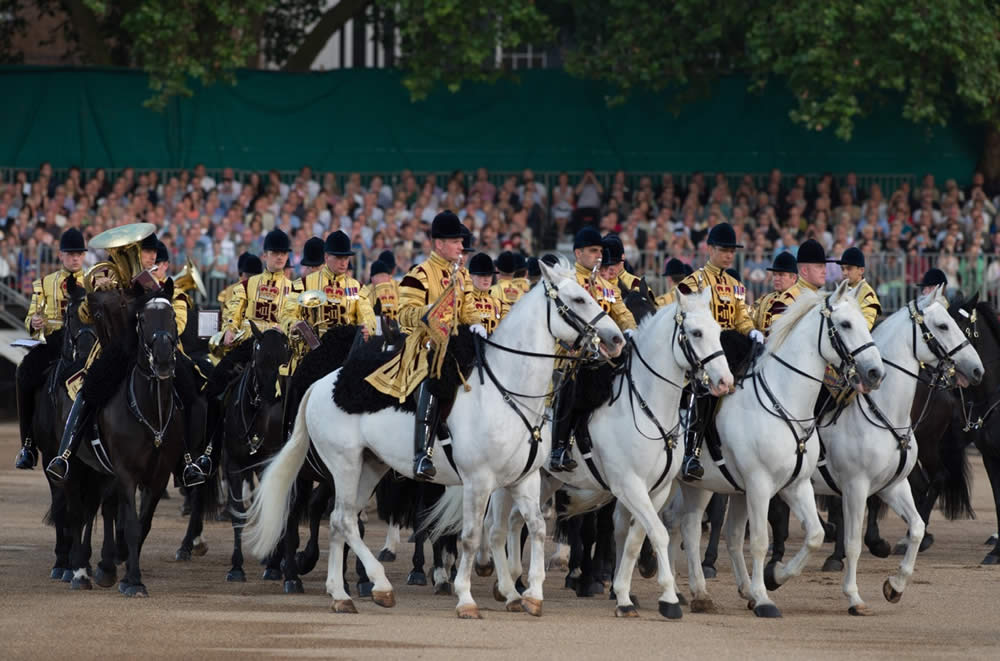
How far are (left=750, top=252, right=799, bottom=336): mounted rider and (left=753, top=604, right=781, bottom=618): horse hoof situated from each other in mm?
2704

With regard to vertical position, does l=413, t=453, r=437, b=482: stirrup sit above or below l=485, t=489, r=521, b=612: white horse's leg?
above

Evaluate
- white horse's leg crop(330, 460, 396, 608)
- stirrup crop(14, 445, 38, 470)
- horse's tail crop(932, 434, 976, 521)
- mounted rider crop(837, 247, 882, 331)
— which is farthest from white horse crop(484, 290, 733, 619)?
horse's tail crop(932, 434, 976, 521)

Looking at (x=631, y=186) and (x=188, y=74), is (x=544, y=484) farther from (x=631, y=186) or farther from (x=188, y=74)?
(x=188, y=74)

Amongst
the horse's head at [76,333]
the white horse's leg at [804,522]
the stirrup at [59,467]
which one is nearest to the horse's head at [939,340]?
the white horse's leg at [804,522]

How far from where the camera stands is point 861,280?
12.8 metres

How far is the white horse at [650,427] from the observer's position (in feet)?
35.8

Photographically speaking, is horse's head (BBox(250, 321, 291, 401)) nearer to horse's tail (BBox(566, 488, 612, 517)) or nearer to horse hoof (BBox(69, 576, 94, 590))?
horse hoof (BBox(69, 576, 94, 590))

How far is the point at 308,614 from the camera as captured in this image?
1119cm

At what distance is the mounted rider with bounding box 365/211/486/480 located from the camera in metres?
11.3

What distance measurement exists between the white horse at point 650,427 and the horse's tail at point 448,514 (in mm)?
311

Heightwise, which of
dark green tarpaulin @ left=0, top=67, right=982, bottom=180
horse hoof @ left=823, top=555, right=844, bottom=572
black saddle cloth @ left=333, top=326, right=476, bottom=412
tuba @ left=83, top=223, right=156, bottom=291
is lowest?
horse hoof @ left=823, top=555, right=844, bottom=572

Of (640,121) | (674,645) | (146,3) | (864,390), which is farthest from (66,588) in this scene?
(640,121)

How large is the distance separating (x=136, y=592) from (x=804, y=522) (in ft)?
15.4

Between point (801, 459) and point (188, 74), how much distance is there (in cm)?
1925
